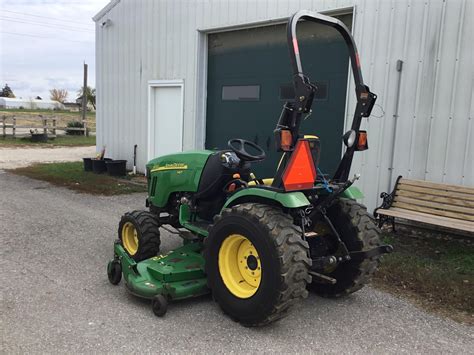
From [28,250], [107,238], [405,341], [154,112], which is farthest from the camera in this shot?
[154,112]

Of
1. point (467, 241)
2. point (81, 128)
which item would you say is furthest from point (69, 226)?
point (81, 128)

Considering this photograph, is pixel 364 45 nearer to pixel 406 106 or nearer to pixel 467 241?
pixel 406 106

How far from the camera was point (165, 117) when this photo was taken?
10.4 m

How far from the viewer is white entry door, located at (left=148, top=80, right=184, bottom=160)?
998 centimetres

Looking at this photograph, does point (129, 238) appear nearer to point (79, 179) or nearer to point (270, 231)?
point (270, 231)

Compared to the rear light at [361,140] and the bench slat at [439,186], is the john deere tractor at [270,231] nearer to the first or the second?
the rear light at [361,140]

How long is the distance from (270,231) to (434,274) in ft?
7.81

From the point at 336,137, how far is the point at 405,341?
14.5 feet

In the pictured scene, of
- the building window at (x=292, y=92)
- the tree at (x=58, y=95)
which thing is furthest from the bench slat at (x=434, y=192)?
the tree at (x=58, y=95)

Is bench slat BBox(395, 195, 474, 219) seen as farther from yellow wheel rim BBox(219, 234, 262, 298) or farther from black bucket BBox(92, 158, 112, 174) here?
black bucket BBox(92, 158, 112, 174)

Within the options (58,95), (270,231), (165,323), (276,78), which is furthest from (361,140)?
(58,95)

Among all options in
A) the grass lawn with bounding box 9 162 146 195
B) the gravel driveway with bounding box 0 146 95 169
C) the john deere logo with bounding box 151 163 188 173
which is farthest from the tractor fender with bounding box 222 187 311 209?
the gravel driveway with bounding box 0 146 95 169

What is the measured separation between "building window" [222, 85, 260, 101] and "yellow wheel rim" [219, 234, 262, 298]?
207 inches

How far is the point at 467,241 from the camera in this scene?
5.91 metres
